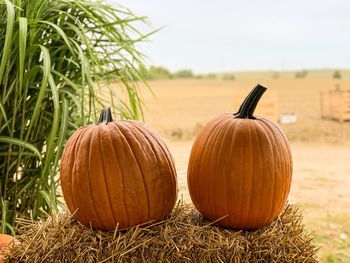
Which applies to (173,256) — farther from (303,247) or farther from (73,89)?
(73,89)

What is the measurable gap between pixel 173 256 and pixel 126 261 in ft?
0.32

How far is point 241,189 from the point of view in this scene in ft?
3.47

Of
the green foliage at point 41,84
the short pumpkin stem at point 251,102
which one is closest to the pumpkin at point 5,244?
the green foliage at point 41,84

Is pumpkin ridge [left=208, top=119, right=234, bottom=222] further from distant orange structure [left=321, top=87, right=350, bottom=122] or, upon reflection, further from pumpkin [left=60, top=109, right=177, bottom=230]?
distant orange structure [left=321, top=87, right=350, bottom=122]

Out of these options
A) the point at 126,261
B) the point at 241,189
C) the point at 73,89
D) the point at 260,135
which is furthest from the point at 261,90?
the point at 73,89

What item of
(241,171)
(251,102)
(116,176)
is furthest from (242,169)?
(116,176)

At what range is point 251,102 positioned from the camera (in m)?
1.10

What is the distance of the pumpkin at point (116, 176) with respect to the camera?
40.9 inches

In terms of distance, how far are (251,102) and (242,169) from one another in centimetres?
16

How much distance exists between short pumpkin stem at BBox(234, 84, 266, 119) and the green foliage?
0.53m

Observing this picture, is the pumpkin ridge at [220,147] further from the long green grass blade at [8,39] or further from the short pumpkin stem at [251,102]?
the long green grass blade at [8,39]

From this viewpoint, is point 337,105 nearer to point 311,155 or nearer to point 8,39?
point 311,155

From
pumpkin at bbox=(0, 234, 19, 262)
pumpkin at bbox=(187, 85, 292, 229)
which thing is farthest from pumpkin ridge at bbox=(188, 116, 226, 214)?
pumpkin at bbox=(0, 234, 19, 262)

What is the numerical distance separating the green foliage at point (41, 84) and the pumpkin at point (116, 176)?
1.20ft
